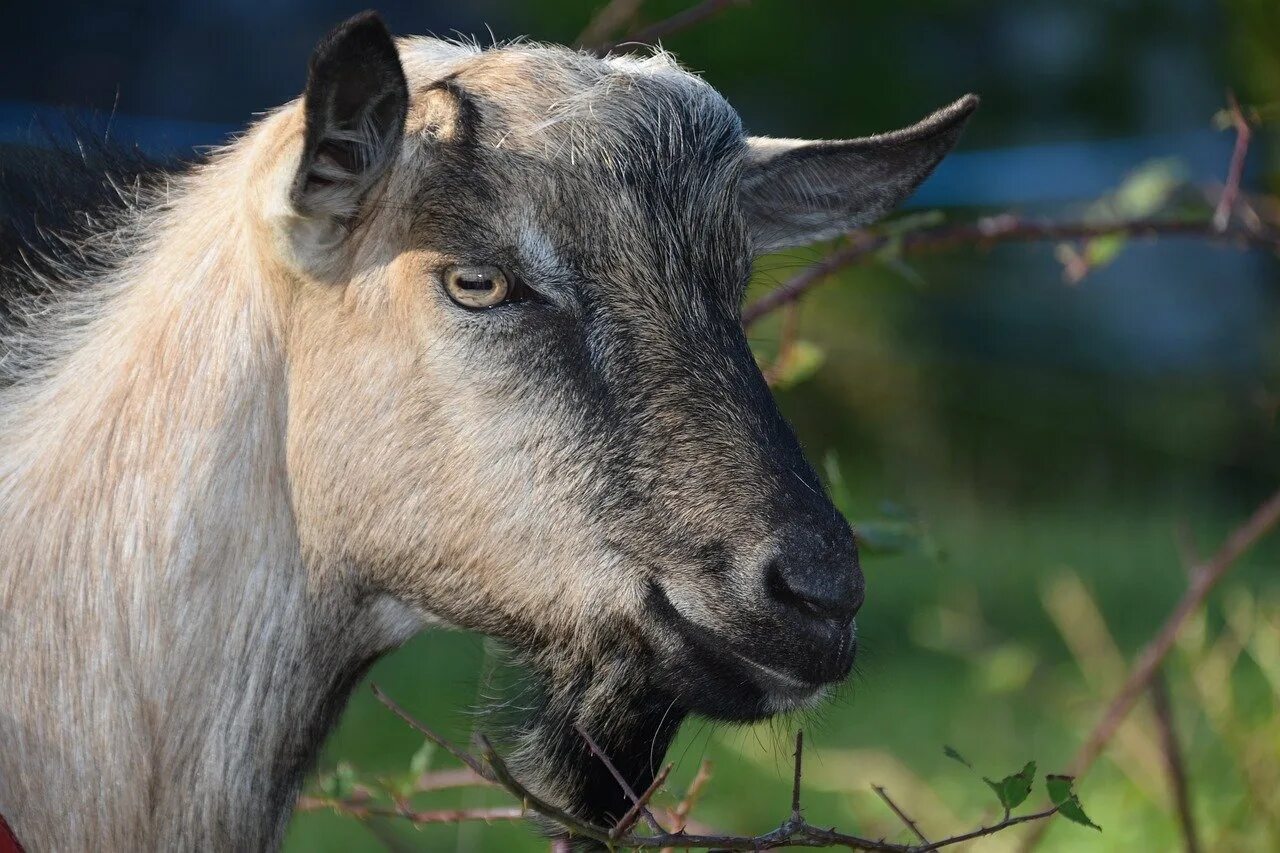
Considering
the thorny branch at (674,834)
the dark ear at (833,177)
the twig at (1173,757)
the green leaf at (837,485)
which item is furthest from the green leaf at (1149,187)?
the thorny branch at (674,834)

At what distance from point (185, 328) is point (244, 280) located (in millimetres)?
139

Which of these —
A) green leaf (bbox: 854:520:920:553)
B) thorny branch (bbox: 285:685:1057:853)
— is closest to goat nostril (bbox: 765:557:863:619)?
thorny branch (bbox: 285:685:1057:853)

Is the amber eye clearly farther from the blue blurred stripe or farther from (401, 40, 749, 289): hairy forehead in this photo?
the blue blurred stripe

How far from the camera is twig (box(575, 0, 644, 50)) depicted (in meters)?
3.90

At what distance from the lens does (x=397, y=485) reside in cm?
271

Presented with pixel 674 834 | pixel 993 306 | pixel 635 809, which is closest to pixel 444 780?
pixel 674 834

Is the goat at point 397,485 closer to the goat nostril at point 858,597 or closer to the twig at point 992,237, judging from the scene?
the goat nostril at point 858,597

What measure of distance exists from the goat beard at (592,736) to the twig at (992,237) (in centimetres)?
129

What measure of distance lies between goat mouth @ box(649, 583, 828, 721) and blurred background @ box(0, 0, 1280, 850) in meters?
4.92

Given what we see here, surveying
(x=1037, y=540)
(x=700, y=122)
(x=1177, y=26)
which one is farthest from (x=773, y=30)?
(x=700, y=122)

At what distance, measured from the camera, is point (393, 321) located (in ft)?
8.89

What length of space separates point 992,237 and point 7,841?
270 centimetres

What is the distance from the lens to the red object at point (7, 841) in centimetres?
241

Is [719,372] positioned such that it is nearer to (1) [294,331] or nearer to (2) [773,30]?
(1) [294,331]
